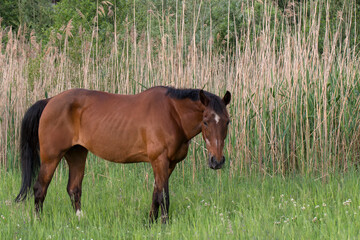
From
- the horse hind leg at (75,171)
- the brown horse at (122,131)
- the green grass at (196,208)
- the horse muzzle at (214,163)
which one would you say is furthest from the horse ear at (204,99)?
the horse hind leg at (75,171)

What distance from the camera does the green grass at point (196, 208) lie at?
3633 mm

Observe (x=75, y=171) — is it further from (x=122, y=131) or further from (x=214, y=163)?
(x=214, y=163)

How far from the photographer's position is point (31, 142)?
4738 mm

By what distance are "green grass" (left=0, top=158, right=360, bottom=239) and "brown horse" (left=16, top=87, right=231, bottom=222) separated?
0.30 metres

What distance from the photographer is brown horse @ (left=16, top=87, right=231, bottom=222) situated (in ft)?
13.1

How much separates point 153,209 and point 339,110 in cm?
317

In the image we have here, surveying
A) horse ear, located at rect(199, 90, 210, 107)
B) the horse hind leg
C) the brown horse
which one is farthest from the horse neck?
the horse hind leg

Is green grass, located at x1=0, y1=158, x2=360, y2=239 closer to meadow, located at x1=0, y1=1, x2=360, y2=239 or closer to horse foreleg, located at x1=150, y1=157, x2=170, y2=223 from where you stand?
meadow, located at x1=0, y1=1, x2=360, y2=239

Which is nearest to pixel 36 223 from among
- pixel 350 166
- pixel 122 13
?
pixel 350 166

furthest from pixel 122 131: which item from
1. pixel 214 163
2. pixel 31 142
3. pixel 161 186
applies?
pixel 31 142

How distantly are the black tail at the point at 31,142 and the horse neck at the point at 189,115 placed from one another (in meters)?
1.64

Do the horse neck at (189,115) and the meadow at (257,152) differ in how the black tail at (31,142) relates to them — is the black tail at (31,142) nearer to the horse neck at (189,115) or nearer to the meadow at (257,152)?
the meadow at (257,152)

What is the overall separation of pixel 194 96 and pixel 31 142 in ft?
6.62

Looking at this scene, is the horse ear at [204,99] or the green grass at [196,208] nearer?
the green grass at [196,208]
